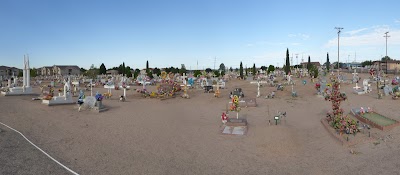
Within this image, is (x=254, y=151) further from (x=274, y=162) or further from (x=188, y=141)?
(x=188, y=141)

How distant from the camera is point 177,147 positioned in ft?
37.1

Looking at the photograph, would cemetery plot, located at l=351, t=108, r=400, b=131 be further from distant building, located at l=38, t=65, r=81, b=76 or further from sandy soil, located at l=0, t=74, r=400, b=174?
distant building, located at l=38, t=65, r=81, b=76

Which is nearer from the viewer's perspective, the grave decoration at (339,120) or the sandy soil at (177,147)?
the sandy soil at (177,147)

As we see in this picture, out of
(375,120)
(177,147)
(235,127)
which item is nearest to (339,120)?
(375,120)

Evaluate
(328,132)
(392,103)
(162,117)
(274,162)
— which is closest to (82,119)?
(162,117)

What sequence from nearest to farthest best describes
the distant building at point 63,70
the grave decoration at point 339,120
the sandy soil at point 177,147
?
1. the sandy soil at point 177,147
2. the grave decoration at point 339,120
3. the distant building at point 63,70

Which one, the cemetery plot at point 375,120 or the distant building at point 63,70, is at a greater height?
the distant building at point 63,70

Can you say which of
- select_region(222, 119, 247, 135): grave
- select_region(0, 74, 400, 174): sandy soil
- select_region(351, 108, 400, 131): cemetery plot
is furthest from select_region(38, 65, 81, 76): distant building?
select_region(351, 108, 400, 131): cemetery plot

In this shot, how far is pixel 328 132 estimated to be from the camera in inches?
537

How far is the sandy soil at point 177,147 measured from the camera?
8945mm

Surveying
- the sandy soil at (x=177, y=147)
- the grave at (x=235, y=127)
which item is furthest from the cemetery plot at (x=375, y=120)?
the grave at (x=235, y=127)

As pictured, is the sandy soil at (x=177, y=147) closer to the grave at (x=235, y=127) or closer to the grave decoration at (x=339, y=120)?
the grave at (x=235, y=127)

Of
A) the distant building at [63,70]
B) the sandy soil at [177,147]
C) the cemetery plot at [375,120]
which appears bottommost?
the sandy soil at [177,147]

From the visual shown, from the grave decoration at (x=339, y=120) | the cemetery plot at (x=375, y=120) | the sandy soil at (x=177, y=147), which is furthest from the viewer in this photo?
the cemetery plot at (x=375, y=120)
